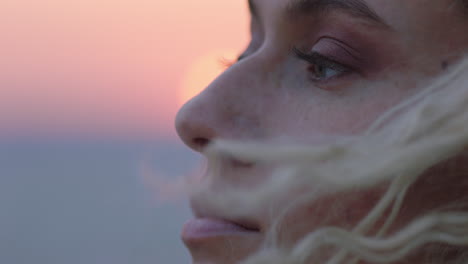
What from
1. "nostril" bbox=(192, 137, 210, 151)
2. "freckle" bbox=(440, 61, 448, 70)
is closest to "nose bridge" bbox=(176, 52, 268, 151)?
"nostril" bbox=(192, 137, 210, 151)

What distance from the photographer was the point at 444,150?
1146mm

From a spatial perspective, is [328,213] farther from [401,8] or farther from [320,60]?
[401,8]

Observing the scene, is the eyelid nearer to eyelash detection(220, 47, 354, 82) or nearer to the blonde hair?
eyelash detection(220, 47, 354, 82)

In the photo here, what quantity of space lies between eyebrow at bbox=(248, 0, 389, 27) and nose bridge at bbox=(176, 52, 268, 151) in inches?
6.9

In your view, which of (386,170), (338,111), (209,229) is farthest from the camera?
(209,229)

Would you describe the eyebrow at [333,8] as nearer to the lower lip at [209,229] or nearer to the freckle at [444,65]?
the freckle at [444,65]

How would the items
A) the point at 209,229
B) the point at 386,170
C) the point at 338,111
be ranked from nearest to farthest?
the point at 386,170 → the point at 338,111 → the point at 209,229

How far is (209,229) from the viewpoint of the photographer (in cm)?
136

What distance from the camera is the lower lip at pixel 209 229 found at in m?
1.32

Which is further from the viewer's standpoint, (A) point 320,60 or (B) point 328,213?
(A) point 320,60

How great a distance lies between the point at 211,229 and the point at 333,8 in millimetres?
594

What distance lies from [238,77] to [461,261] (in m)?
0.67

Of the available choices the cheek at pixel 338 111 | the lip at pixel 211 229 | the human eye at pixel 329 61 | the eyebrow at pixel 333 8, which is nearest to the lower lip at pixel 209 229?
the lip at pixel 211 229

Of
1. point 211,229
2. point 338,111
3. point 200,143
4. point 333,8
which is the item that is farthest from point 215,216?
point 333,8
